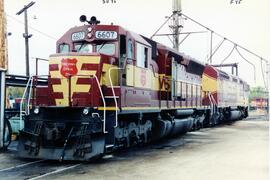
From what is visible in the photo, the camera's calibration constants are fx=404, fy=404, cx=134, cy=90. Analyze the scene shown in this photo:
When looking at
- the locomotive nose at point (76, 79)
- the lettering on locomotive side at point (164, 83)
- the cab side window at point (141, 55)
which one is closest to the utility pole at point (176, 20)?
the lettering on locomotive side at point (164, 83)

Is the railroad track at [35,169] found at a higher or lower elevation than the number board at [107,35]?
lower

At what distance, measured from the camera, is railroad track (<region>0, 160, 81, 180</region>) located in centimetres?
812

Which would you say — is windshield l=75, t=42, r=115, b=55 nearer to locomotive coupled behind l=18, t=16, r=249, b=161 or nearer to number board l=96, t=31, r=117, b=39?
locomotive coupled behind l=18, t=16, r=249, b=161

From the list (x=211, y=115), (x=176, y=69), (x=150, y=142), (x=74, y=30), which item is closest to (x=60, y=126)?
(x=74, y=30)

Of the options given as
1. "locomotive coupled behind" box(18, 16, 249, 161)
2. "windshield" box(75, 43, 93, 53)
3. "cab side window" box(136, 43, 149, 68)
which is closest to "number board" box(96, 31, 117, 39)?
"locomotive coupled behind" box(18, 16, 249, 161)

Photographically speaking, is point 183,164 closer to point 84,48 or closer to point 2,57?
point 84,48

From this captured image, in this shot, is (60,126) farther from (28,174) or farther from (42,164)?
(28,174)

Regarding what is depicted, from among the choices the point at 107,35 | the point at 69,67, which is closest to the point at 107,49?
the point at 107,35

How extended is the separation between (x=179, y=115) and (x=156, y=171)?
24.5 feet

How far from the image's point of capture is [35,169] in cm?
891

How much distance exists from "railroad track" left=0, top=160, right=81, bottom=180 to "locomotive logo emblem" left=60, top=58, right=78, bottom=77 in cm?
227

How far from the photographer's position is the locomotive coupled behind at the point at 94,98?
9.53 meters

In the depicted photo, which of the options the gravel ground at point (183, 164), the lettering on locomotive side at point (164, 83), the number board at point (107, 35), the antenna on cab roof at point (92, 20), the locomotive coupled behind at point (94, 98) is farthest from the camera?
the lettering on locomotive side at point (164, 83)

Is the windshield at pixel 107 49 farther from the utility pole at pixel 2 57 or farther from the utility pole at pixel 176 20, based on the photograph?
the utility pole at pixel 176 20
